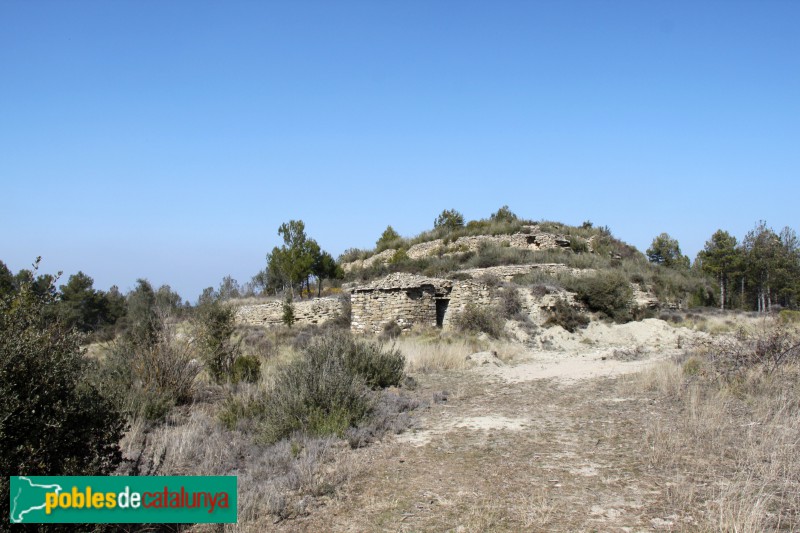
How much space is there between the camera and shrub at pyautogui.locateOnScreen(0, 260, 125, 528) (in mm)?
3016

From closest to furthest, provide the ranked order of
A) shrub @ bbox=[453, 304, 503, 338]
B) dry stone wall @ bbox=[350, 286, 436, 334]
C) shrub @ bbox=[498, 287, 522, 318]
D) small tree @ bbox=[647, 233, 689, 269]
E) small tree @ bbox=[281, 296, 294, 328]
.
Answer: shrub @ bbox=[453, 304, 503, 338]
shrub @ bbox=[498, 287, 522, 318]
dry stone wall @ bbox=[350, 286, 436, 334]
small tree @ bbox=[281, 296, 294, 328]
small tree @ bbox=[647, 233, 689, 269]

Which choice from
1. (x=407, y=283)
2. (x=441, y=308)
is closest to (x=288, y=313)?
(x=407, y=283)

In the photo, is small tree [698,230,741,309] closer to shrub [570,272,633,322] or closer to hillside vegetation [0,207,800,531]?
hillside vegetation [0,207,800,531]

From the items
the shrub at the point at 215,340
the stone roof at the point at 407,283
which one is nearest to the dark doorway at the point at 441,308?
the stone roof at the point at 407,283

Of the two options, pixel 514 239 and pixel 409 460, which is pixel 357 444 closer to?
pixel 409 460

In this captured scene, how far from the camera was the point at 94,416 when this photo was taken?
359cm

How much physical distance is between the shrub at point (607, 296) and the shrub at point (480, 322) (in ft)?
12.8

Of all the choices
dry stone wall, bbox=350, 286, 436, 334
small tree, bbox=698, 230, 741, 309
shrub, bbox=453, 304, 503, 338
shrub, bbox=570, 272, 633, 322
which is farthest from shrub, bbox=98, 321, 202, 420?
small tree, bbox=698, 230, 741, 309

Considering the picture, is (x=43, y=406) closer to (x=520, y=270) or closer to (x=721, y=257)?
(x=520, y=270)

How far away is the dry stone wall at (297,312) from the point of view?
23609 millimetres

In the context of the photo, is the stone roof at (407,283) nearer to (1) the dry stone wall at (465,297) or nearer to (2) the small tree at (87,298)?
(1) the dry stone wall at (465,297)

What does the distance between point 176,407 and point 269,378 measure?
1.54 metres

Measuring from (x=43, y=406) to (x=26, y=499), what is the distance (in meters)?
0.51

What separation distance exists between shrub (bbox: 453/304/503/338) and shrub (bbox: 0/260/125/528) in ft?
46.7
